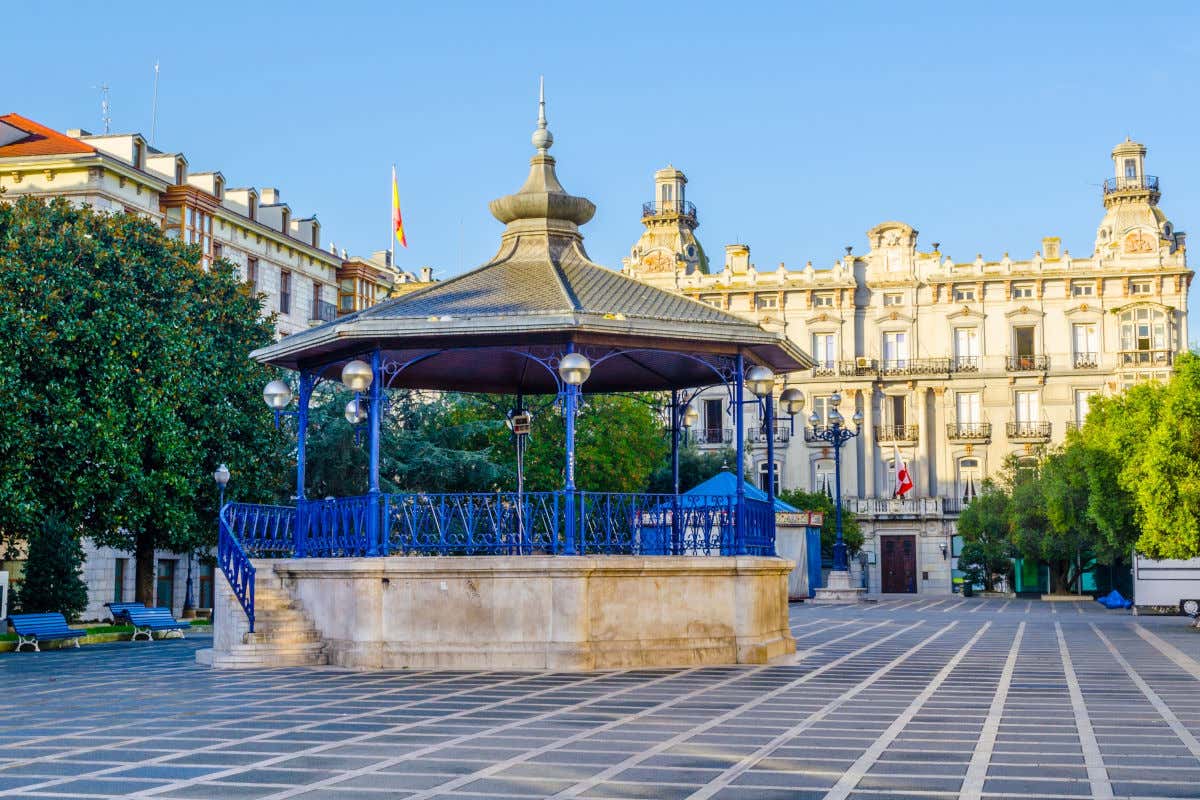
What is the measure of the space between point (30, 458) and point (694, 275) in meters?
45.7

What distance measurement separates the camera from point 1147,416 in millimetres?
32188

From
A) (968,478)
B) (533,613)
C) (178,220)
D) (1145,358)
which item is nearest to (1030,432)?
(968,478)

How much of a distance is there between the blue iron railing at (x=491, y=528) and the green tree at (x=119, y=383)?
10.8m

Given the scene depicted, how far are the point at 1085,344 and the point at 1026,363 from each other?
284 cm

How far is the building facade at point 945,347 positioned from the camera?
215 ft

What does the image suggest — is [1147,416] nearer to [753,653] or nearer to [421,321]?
Answer: [753,653]

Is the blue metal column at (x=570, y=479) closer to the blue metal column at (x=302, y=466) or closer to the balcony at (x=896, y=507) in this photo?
the blue metal column at (x=302, y=466)

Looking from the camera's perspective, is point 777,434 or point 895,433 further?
point 777,434

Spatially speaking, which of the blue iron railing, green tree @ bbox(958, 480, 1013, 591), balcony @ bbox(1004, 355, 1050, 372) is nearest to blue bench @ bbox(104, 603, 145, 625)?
A: the blue iron railing

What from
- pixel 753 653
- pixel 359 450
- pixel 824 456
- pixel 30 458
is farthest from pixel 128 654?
pixel 824 456

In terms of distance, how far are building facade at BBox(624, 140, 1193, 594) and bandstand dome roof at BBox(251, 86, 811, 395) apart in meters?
47.0

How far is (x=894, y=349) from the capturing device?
68750 millimetres

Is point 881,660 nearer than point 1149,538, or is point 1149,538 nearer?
point 881,660

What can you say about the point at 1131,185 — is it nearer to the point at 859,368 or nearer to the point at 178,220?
the point at 859,368
